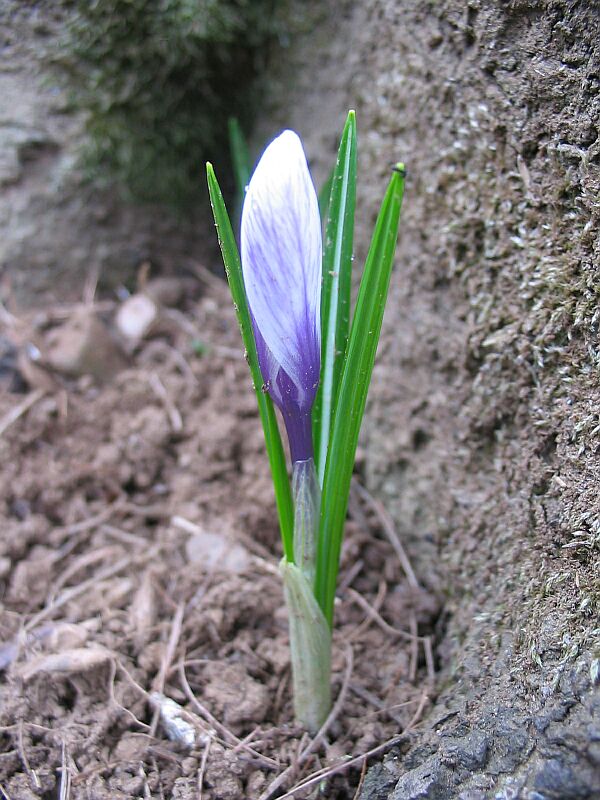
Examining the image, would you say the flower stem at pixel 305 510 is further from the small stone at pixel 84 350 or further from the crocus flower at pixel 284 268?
the small stone at pixel 84 350

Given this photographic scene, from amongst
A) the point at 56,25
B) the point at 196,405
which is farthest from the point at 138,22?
the point at 196,405

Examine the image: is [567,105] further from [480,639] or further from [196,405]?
[196,405]

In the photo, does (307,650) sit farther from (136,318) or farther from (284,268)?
(136,318)

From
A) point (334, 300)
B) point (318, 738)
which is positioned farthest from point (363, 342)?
point (318, 738)

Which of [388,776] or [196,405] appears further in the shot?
[196,405]

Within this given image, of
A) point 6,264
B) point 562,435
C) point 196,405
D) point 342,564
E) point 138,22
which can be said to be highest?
point 138,22

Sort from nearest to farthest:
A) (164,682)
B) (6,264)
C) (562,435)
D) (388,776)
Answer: (388,776) < (562,435) < (164,682) < (6,264)

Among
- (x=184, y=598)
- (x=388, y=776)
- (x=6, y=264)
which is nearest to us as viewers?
(x=388, y=776)
